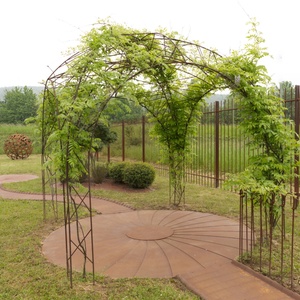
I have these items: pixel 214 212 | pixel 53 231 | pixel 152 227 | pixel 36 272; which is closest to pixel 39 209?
pixel 53 231

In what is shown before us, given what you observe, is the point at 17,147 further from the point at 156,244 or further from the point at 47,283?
the point at 47,283

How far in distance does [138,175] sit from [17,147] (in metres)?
11.5

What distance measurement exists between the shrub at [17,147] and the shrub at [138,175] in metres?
11.0

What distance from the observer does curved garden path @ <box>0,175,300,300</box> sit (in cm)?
322

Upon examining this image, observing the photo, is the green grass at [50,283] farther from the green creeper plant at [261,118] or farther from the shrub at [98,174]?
the shrub at [98,174]

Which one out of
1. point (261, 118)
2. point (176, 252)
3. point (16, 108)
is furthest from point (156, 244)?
point (16, 108)

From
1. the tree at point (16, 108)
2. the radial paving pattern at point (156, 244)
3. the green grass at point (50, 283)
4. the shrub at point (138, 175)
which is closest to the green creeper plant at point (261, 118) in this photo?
the radial paving pattern at point (156, 244)

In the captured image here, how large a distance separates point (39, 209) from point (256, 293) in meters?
5.04

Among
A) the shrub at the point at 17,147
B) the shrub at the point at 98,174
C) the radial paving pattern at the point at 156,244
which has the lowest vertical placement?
the radial paving pattern at the point at 156,244

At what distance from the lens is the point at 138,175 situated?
8758mm

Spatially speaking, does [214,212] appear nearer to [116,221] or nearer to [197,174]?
[116,221]

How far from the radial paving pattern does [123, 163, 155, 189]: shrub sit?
2779 millimetres

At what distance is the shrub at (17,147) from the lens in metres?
17.7

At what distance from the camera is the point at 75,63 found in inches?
137
